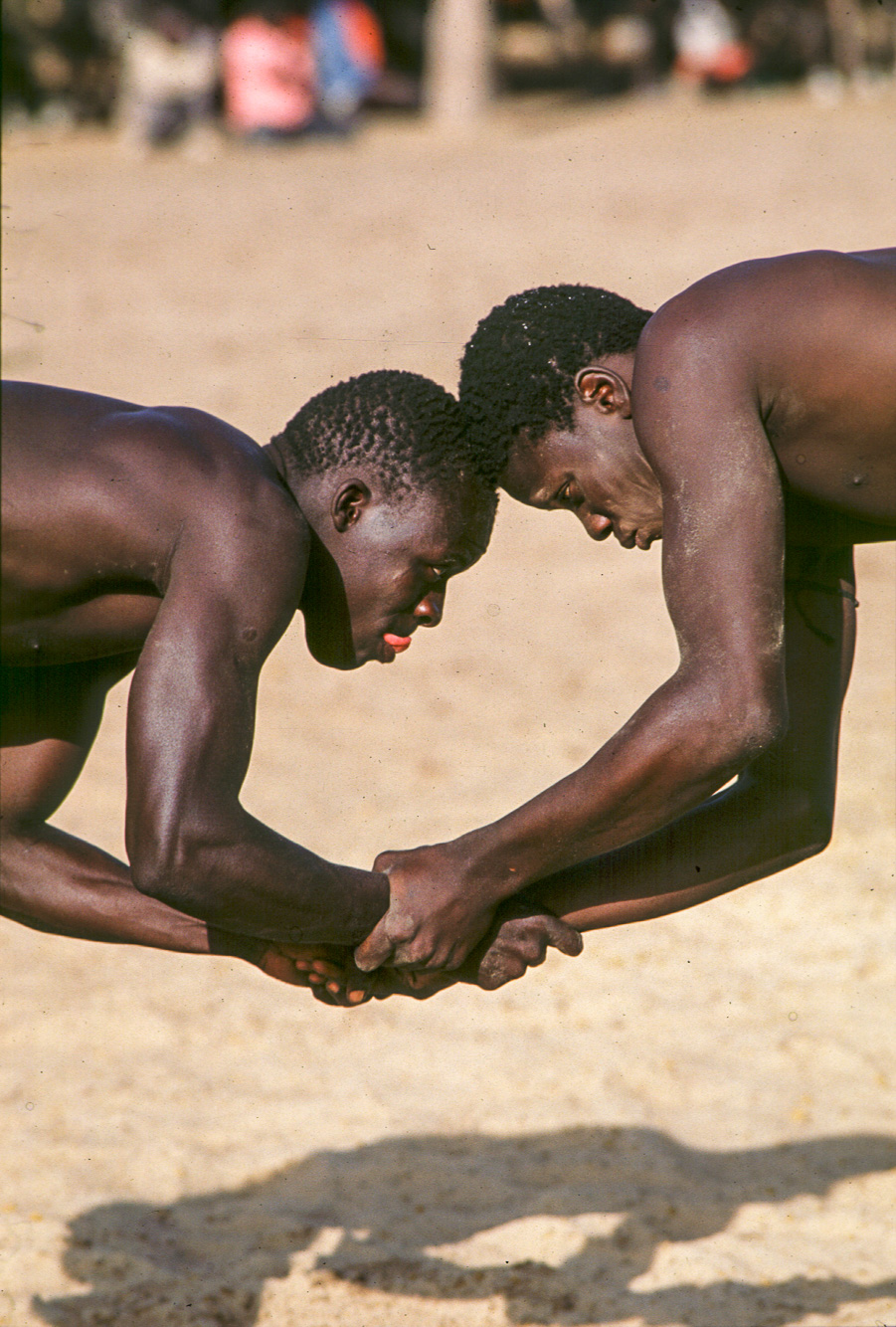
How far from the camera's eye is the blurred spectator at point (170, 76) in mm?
Result: 14711

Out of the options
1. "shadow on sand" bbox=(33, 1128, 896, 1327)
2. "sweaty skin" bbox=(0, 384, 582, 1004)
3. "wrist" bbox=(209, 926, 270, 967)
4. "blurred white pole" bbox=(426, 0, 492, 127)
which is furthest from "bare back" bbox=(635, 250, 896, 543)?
"blurred white pole" bbox=(426, 0, 492, 127)

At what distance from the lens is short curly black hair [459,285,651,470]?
9.69 feet

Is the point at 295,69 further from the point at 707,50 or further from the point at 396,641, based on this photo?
the point at 396,641

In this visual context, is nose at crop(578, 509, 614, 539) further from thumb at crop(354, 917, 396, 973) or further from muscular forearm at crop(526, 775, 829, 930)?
thumb at crop(354, 917, 396, 973)

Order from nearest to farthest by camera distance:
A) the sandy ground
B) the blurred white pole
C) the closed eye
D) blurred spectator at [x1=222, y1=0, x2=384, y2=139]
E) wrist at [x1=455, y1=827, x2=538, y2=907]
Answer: wrist at [x1=455, y1=827, x2=538, y2=907], the closed eye, the sandy ground, blurred spectator at [x1=222, y1=0, x2=384, y2=139], the blurred white pole

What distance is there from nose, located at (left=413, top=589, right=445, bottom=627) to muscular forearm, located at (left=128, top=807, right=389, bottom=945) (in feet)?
1.68

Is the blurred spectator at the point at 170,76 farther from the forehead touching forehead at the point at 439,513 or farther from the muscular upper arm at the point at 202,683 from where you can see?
the muscular upper arm at the point at 202,683

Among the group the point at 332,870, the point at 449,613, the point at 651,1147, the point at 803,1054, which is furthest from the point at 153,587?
the point at 449,613

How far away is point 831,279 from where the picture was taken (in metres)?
2.67

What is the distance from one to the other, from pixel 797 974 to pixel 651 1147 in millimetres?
964

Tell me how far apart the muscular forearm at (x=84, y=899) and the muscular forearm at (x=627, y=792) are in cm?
74

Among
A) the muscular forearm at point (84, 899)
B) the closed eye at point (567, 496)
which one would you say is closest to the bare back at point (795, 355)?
the closed eye at point (567, 496)

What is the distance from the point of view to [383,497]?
296 cm

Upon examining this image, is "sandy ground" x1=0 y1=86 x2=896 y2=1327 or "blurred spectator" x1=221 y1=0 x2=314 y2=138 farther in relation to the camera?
"blurred spectator" x1=221 y1=0 x2=314 y2=138
